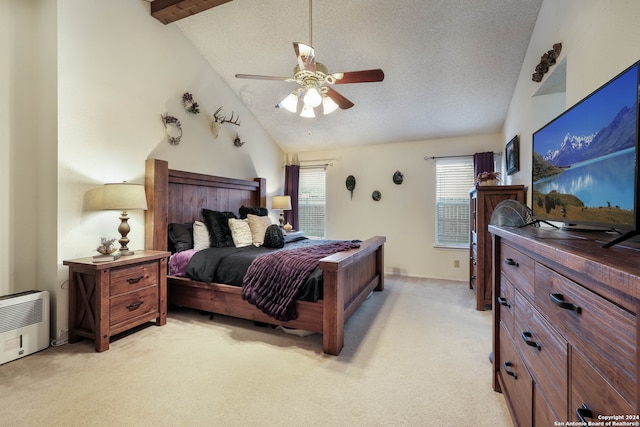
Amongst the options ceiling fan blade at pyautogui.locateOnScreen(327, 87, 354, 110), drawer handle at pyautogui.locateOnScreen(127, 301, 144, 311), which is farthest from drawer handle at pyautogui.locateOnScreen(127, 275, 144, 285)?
ceiling fan blade at pyautogui.locateOnScreen(327, 87, 354, 110)

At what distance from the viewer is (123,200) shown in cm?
256

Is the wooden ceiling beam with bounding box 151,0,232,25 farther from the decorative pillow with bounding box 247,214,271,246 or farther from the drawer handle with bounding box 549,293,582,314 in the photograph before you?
the drawer handle with bounding box 549,293,582,314

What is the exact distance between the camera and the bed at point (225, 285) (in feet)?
7.55

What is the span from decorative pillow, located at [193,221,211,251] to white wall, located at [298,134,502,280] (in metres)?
2.63

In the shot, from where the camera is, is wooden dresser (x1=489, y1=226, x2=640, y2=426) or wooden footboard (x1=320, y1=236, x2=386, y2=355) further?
wooden footboard (x1=320, y1=236, x2=386, y2=355)

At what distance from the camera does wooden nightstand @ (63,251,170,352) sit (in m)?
2.33

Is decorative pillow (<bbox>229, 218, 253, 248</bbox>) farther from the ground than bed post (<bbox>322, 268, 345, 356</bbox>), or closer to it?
farther from the ground

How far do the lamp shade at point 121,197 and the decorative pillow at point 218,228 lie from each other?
0.96 meters

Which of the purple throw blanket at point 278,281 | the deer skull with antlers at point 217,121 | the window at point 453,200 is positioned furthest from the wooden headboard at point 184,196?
the window at point 453,200

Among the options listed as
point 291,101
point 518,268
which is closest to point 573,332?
point 518,268

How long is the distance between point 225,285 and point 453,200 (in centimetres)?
384

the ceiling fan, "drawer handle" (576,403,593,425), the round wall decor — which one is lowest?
"drawer handle" (576,403,593,425)

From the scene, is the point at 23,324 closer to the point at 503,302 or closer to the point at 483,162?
the point at 503,302

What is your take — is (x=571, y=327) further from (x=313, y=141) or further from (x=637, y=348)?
(x=313, y=141)
